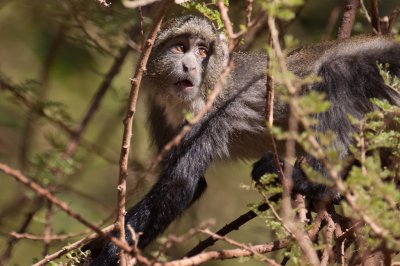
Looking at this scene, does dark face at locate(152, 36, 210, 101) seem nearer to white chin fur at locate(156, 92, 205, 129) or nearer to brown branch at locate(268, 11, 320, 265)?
white chin fur at locate(156, 92, 205, 129)

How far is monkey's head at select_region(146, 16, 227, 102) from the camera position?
17.8 ft

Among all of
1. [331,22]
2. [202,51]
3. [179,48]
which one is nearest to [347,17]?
[331,22]

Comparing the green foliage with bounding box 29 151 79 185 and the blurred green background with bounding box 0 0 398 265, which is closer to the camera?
the green foliage with bounding box 29 151 79 185

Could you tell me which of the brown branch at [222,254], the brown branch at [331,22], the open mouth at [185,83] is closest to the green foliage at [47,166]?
the brown branch at [222,254]

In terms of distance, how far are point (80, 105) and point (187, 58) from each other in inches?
132

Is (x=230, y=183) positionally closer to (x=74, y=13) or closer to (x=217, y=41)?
(x=217, y=41)

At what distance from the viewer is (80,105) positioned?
8484 mm

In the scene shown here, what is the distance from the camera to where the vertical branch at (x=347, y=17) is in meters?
5.62

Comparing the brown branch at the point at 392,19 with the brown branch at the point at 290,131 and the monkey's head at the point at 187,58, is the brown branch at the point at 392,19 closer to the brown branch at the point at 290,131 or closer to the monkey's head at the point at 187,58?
the monkey's head at the point at 187,58

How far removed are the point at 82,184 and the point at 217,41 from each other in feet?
11.7

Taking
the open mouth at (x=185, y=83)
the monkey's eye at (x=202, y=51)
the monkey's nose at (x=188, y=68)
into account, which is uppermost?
the monkey's eye at (x=202, y=51)

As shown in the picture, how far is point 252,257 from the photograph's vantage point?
320cm

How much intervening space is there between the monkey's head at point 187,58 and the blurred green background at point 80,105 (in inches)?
8.1

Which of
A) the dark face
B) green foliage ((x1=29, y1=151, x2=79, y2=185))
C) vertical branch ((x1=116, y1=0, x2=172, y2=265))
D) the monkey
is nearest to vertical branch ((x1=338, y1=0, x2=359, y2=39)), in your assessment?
the monkey
